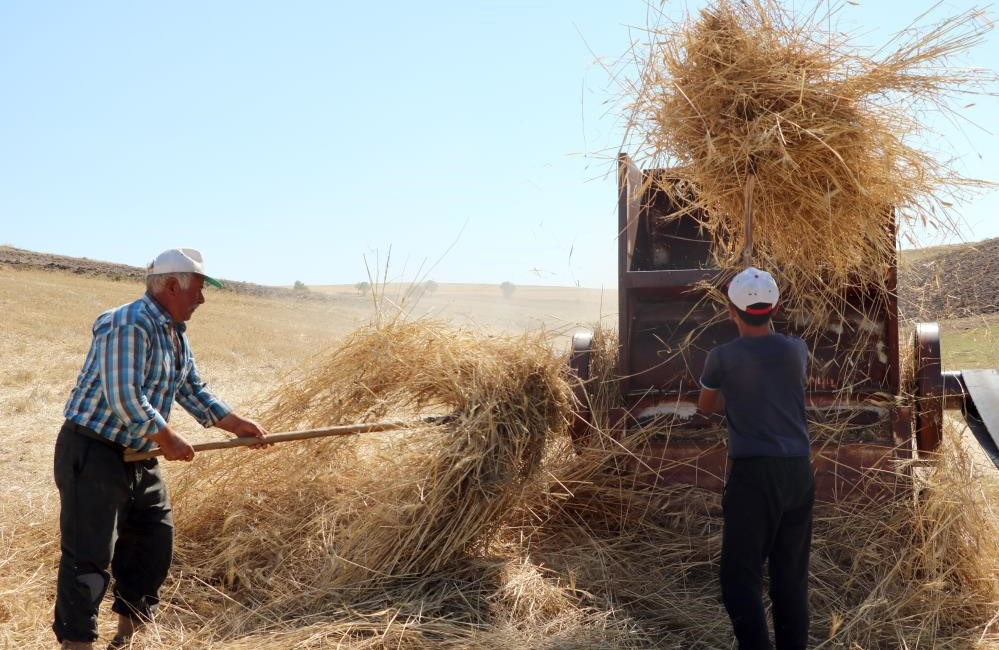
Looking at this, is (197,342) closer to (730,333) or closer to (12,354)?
(12,354)

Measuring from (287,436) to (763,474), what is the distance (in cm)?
177

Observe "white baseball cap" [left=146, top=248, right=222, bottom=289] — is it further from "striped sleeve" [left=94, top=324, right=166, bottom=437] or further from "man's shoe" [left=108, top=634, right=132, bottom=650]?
"man's shoe" [left=108, top=634, right=132, bottom=650]

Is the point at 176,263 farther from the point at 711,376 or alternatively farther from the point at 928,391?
the point at 928,391

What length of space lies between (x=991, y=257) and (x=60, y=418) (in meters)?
17.6

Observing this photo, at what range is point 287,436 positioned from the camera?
11.6 ft

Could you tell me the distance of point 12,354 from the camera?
1170 centimetres

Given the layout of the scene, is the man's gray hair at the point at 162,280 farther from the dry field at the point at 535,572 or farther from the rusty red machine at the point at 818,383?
the rusty red machine at the point at 818,383

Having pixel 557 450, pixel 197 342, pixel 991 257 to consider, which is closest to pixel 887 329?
pixel 557 450

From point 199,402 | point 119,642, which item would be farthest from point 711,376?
point 119,642

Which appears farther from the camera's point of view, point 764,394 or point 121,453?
point 121,453

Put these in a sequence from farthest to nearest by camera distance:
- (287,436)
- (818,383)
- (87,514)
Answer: (818,383) → (287,436) → (87,514)

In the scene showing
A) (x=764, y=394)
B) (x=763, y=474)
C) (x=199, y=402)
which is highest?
(x=764, y=394)

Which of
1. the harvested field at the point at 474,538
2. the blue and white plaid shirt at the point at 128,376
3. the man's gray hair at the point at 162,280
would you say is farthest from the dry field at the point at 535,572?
the man's gray hair at the point at 162,280

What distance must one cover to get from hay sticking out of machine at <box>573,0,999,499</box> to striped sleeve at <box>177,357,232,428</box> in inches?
65.4
